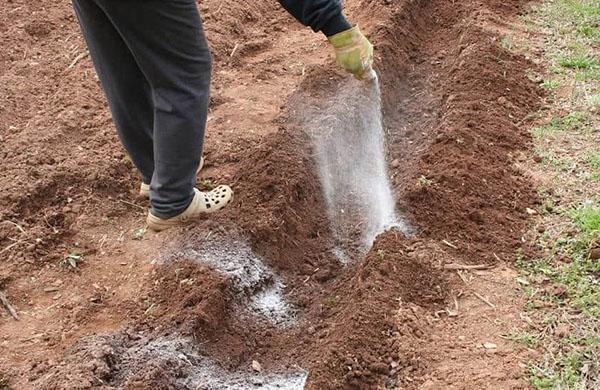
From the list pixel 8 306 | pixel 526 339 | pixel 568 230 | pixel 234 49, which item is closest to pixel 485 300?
pixel 526 339

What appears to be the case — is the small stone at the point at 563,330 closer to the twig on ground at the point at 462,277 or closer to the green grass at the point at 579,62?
the twig on ground at the point at 462,277

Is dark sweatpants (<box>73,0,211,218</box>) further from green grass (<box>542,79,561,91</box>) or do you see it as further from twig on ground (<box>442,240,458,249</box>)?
green grass (<box>542,79,561,91</box>)

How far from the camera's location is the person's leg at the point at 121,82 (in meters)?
3.18

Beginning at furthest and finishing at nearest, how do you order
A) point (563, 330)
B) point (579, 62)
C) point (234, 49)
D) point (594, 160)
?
point (234, 49), point (579, 62), point (594, 160), point (563, 330)

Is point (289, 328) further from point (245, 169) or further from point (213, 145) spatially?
point (213, 145)

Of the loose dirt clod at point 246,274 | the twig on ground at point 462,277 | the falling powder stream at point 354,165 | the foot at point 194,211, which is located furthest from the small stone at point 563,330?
the foot at point 194,211

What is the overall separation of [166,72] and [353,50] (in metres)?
0.84

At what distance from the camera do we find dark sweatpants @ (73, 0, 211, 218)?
2.97 metres

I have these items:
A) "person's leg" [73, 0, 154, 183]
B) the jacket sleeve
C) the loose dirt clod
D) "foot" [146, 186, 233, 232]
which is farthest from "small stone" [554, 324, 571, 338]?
"person's leg" [73, 0, 154, 183]

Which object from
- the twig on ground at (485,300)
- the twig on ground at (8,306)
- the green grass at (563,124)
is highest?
the green grass at (563,124)

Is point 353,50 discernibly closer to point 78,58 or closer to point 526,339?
point 526,339

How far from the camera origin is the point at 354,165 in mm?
4340

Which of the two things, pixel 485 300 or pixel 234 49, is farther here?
pixel 234 49

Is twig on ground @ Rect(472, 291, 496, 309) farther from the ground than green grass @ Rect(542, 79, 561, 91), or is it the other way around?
green grass @ Rect(542, 79, 561, 91)
